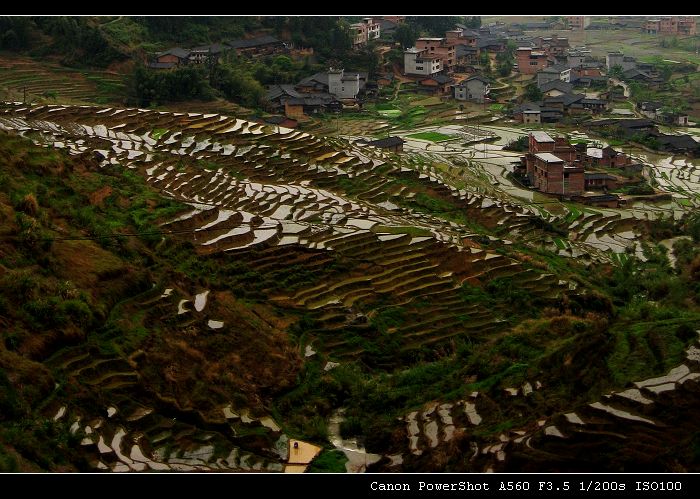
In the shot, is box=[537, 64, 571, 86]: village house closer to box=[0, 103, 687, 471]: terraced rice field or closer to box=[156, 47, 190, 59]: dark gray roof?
box=[156, 47, 190, 59]: dark gray roof

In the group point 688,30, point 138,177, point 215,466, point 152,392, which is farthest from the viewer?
point 688,30

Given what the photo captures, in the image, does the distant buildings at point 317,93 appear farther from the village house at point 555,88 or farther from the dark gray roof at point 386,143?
the village house at point 555,88

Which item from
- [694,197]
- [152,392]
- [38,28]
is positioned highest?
[38,28]

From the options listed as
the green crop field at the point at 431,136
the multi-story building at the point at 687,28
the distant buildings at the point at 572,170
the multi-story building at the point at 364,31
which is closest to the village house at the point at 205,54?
the multi-story building at the point at 364,31

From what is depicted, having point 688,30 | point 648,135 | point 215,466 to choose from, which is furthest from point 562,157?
point 688,30

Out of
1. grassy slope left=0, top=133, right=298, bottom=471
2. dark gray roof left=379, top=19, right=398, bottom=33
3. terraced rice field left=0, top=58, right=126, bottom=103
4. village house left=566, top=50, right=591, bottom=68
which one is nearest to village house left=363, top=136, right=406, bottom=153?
terraced rice field left=0, top=58, right=126, bottom=103

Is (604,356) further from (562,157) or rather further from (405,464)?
(562,157)
